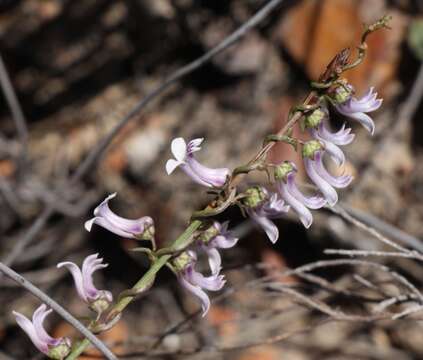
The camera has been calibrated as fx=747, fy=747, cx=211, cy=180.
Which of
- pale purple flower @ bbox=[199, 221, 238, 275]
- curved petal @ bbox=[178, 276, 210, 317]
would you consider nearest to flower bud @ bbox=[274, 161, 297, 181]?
pale purple flower @ bbox=[199, 221, 238, 275]

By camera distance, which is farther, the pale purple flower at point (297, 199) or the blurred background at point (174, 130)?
the blurred background at point (174, 130)

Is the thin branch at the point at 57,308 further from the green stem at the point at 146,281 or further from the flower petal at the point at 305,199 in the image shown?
the flower petal at the point at 305,199

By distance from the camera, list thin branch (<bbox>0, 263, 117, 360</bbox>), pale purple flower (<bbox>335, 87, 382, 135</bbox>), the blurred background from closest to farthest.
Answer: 1. thin branch (<bbox>0, 263, 117, 360</bbox>)
2. pale purple flower (<bbox>335, 87, 382, 135</bbox>)
3. the blurred background

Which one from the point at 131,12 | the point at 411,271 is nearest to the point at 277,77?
the point at 131,12

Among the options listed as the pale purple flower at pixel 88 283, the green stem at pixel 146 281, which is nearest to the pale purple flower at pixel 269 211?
the green stem at pixel 146 281

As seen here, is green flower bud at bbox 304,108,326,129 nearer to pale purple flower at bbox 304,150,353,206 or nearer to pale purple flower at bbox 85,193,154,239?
pale purple flower at bbox 304,150,353,206

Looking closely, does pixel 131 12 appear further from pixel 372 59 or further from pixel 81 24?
pixel 372 59
